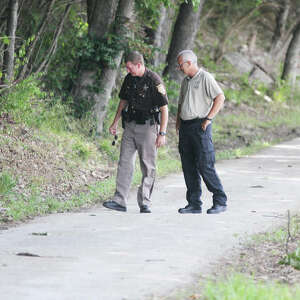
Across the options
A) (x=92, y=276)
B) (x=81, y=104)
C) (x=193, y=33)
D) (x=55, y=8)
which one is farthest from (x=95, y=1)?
(x=92, y=276)

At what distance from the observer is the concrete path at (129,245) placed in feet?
19.9

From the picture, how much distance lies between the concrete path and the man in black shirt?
1.12 feet

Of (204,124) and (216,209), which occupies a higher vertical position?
(204,124)

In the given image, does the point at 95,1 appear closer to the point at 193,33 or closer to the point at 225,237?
the point at 193,33

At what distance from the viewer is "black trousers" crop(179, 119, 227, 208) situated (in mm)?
9094

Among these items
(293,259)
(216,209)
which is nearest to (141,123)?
(216,209)

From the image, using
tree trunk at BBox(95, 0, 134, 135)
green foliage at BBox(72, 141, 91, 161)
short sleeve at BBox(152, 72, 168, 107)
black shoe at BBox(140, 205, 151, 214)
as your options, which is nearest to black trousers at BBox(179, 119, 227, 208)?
short sleeve at BBox(152, 72, 168, 107)

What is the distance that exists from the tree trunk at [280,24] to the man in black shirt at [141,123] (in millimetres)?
22188

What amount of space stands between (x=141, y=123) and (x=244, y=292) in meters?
4.22

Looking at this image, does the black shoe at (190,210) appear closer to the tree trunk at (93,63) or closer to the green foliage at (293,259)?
the green foliage at (293,259)

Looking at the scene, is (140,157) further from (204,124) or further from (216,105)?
(216,105)

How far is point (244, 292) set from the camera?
218 inches

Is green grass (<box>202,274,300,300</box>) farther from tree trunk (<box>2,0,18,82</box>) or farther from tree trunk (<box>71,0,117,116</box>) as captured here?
tree trunk (<box>71,0,117,116</box>)

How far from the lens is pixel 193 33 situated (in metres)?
21.5
